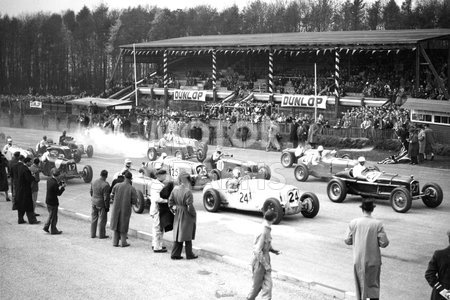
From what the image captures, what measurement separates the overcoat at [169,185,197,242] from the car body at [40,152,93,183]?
10652 millimetres

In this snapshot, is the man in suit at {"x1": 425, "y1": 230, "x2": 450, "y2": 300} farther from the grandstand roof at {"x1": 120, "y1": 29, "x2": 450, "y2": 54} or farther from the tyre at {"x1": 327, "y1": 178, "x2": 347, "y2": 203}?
the grandstand roof at {"x1": 120, "y1": 29, "x2": 450, "y2": 54}

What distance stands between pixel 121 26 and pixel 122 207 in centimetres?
5928

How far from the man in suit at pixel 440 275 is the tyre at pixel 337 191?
10.6 metres

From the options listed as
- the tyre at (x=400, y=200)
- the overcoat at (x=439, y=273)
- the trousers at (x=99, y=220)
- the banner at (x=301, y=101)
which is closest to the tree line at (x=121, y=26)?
the trousers at (x=99, y=220)

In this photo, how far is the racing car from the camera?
54.9 ft

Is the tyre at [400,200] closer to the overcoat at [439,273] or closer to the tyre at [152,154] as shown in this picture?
the overcoat at [439,273]

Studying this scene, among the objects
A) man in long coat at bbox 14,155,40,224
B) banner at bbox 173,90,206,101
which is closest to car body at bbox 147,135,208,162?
man in long coat at bbox 14,155,40,224

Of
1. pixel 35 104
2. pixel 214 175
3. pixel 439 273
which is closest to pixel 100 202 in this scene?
pixel 214 175

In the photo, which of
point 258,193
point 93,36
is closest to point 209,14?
point 93,36

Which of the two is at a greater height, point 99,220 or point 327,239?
point 99,220

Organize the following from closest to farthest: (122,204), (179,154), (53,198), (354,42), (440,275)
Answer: (440,275)
(122,204)
(53,198)
(179,154)
(354,42)

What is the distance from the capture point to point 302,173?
2206 centimetres

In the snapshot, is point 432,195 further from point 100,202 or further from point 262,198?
point 100,202

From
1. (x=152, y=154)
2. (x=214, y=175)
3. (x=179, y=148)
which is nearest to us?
(x=214, y=175)
